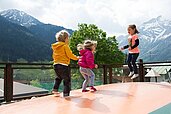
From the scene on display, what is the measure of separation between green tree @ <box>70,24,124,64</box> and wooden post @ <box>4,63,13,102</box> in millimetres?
26798

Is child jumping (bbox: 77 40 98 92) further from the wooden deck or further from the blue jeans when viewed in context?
the wooden deck

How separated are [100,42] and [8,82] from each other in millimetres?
28627

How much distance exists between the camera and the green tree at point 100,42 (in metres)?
35.0

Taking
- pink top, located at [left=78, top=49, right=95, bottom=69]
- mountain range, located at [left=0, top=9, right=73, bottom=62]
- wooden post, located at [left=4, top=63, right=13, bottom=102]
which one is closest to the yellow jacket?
pink top, located at [left=78, top=49, right=95, bottom=69]

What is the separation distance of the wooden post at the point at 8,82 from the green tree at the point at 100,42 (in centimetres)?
2680

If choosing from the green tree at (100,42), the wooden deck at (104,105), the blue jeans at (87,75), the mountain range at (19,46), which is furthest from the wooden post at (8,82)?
the mountain range at (19,46)

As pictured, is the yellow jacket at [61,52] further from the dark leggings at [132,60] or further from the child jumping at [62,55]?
the dark leggings at [132,60]

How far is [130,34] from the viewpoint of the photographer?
709cm

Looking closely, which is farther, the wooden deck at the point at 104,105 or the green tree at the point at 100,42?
the green tree at the point at 100,42

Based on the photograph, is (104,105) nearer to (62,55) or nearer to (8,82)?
(62,55)

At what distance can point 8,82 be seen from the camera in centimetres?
743

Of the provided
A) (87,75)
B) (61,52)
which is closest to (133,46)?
(87,75)

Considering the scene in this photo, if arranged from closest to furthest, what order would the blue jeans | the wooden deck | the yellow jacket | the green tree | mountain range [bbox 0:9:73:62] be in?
the wooden deck, the yellow jacket, the blue jeans, the green tree, mountain range [bbox 0:9:73:62]

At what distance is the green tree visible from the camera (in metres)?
35.0
